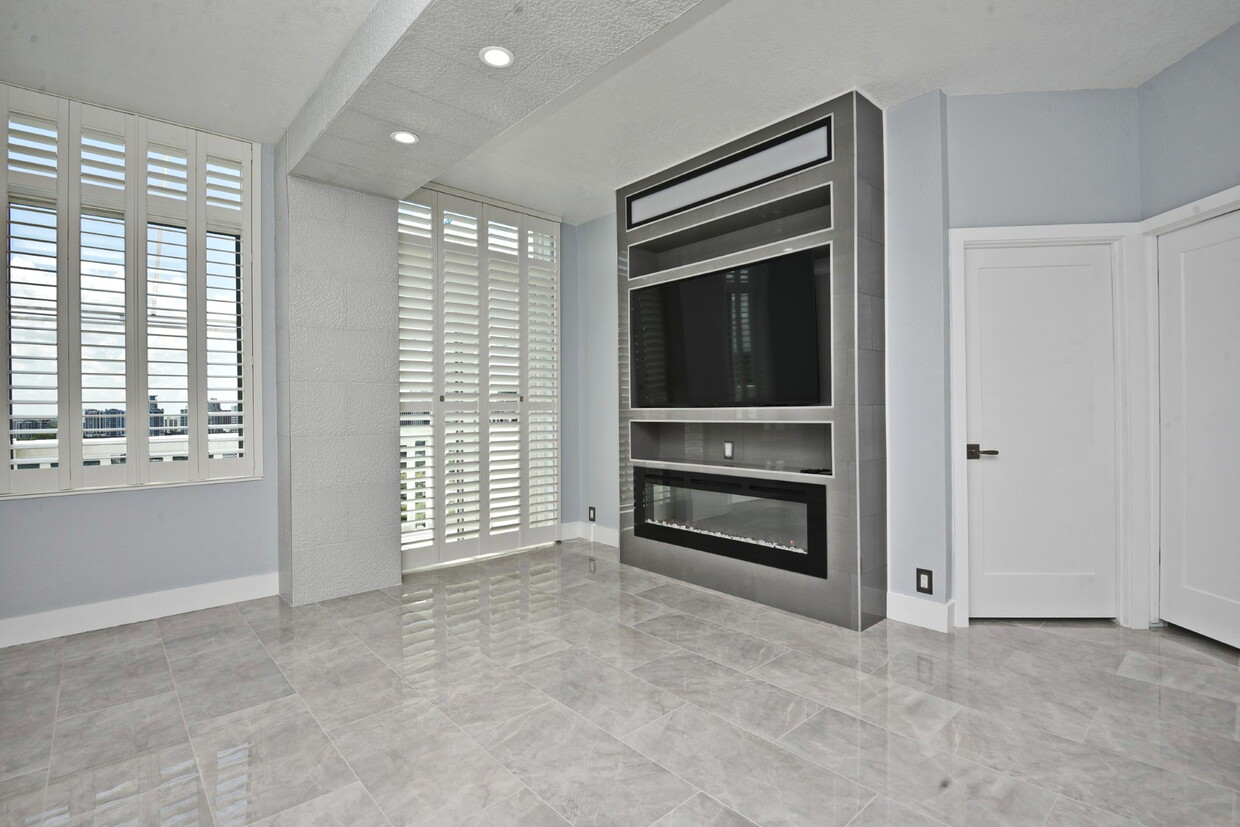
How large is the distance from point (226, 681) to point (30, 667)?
1.00 meters

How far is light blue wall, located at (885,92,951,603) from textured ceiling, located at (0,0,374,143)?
8.86ft

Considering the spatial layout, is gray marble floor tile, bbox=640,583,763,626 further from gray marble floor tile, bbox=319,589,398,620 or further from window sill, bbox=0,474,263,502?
window sill, bbox=0,474,263,502

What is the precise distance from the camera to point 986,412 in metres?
3.28

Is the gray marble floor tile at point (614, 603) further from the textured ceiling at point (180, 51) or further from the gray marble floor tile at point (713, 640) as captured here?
the textured ceiling at point (180, 51)

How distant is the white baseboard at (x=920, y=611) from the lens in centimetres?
311

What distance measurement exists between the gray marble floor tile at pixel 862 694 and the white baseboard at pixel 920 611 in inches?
29.8

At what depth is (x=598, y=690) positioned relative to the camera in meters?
2.49

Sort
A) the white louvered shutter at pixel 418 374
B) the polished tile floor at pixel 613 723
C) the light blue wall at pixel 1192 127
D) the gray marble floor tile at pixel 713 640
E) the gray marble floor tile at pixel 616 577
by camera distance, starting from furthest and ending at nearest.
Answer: the white louvered shutter at pixel 418 374 < the gray marble floor tile at pixel 616 577 < the gray marble floor tile at pixel 713 640 < the light blue wall at pixel 1192 127 < the polished tile floor at pixel 613 723

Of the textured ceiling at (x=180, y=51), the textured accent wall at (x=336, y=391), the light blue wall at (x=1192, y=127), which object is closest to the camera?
the textured ceiling at (x=180, y=51)

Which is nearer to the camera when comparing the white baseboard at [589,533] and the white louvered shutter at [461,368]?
the white louvered shutter at [461,368]

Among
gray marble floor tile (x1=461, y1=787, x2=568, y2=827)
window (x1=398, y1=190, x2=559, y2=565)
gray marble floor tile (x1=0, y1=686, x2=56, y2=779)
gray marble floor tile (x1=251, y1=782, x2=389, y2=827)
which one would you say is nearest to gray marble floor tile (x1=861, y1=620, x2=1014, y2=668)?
gray marble floor tile (x1=461, y1=787, x2=568, y2=827)

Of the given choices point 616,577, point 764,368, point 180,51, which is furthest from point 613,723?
point 180,51

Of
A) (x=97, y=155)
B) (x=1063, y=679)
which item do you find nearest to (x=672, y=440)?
(x=1063, y=679)

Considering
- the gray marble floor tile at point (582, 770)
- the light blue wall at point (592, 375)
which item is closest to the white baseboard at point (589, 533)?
the light blue wall at point (592, 375)
